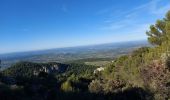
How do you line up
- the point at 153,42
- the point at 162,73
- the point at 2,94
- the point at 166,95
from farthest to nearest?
the point at 153,42 → the point at 162,73 → the point at 166,95 → the point at 2,94

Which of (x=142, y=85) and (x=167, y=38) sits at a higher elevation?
(x=167, y=38)

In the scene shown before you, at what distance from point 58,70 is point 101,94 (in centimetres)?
5512

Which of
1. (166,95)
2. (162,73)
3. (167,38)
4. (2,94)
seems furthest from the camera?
(167,38)

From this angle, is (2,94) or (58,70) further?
(58,70)

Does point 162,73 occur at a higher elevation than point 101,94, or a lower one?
higher

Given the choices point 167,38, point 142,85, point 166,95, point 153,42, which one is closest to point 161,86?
point 166,95

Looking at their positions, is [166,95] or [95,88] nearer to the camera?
[166,95]

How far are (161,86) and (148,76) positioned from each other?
1.48 metres

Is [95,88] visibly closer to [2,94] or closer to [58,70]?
[2,94]

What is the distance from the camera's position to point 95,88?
20.9 metres

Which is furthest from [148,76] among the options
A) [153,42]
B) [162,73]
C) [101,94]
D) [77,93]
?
[153,42]

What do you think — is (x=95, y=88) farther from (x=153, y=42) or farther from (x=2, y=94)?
(x=153, y=42)

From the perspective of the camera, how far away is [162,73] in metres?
17.7

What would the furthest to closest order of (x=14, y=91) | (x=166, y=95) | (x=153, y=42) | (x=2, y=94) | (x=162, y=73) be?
1. (x=153, y=42)
2. (x=162, y=73)
3. (x=166, y=95)
4. (x=14, y=91)
5. (x=2, y=94)
